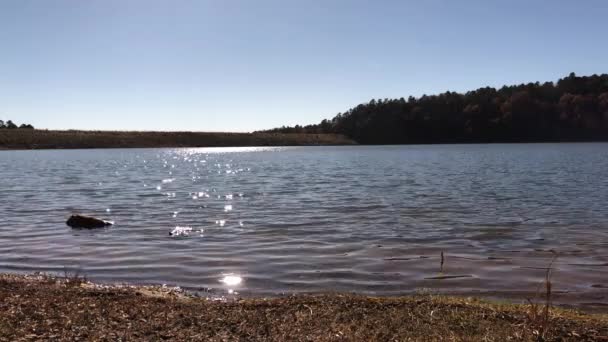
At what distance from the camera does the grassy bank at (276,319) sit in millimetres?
7906

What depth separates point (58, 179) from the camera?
49.2 m

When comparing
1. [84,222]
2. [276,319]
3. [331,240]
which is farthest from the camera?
[84,222]

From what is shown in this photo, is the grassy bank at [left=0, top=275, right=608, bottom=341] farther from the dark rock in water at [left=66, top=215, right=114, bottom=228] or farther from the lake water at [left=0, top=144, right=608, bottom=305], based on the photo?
the dark rock in water at [left=66, top=215, right=114, bottom=228]

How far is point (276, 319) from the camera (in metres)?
8.96

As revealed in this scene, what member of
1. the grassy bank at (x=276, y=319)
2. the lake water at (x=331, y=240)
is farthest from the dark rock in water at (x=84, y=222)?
the grassy bank at (x=276, y=319)

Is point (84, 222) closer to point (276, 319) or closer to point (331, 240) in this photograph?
point (331, 240)

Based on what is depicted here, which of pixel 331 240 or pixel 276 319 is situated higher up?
pixel 276 319

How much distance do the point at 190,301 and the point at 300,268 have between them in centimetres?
423

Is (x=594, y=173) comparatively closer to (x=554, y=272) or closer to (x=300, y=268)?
(x=554, y=272)

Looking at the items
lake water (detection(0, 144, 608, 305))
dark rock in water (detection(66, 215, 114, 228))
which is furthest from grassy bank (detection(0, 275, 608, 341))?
dark rock in water (detection(66, 215, 114, 228))

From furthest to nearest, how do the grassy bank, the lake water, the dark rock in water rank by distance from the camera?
the dark rock in water, the lake water, the grassy bank

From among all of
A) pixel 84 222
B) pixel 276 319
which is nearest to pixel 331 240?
pixel 276 319

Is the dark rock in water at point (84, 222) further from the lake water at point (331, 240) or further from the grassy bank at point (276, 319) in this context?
the grassy bank at point (276, 319)

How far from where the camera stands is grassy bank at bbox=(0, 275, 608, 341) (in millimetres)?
7906
